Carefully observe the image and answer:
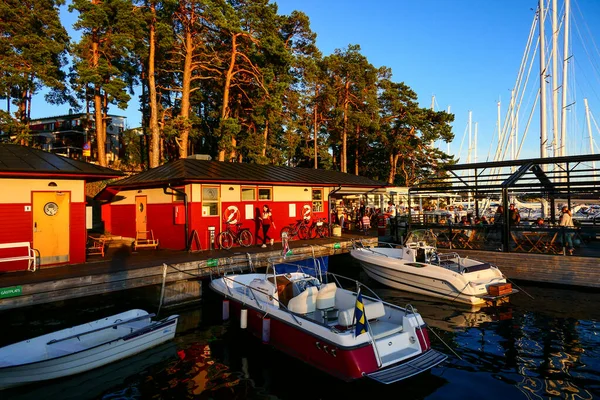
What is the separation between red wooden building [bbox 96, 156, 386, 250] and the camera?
14.3 meters

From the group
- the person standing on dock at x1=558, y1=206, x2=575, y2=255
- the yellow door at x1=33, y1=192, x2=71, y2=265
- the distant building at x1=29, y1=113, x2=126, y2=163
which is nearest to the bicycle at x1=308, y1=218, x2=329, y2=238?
the person standing on dock at x1=558, y1=206, x2=575, y2=255

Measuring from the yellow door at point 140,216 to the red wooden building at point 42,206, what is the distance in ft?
13.3

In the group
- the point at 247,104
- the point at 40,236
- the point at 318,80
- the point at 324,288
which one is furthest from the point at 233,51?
the point at 324,288

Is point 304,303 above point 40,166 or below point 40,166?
below

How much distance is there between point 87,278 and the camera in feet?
31.3

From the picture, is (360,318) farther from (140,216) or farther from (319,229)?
(140,216)

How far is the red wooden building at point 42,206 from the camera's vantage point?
1063 centimetres

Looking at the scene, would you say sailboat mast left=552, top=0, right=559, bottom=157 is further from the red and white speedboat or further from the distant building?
the distant building

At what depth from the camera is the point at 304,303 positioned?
786 cm

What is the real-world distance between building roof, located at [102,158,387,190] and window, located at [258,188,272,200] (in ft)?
1.83

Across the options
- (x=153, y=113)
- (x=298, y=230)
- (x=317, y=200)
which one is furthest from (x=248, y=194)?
(x=153, y=113)

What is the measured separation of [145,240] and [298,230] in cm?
661

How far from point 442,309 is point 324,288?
202 inches

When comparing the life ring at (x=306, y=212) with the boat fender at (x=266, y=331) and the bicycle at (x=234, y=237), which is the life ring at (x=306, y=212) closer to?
the bicycle at (x=234, y=237)
